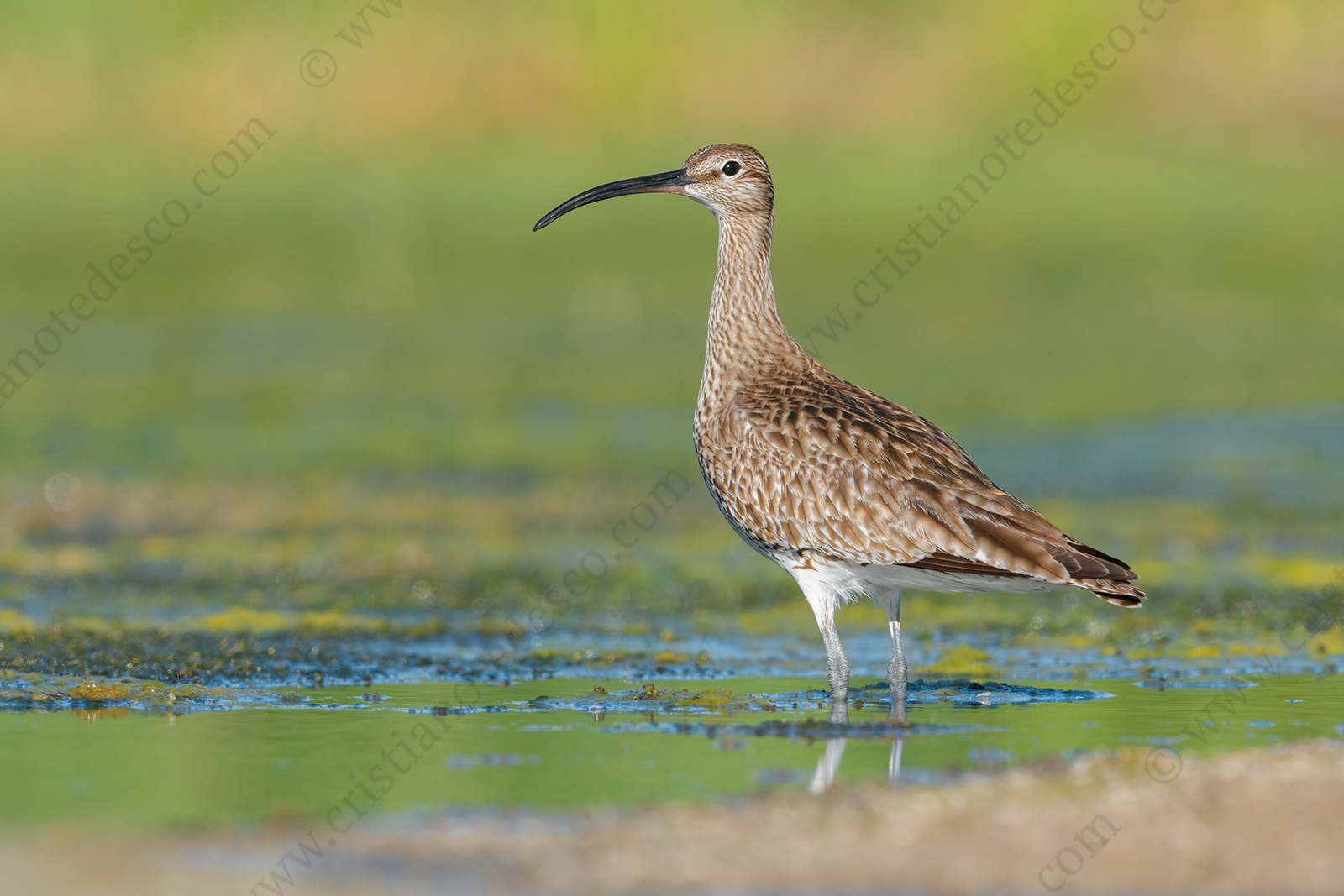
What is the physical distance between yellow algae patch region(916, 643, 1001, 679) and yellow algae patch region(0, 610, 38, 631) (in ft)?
15.8

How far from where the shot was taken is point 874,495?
964cm

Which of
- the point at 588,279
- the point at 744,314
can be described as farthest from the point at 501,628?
the point at 588,279

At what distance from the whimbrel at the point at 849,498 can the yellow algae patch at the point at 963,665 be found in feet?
2.48

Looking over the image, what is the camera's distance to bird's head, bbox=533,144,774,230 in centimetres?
1134

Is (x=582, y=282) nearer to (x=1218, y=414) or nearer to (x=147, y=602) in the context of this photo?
(x=1218, y=414)

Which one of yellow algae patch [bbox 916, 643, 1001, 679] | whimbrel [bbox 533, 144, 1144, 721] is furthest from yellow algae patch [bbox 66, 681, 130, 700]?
yellow algae patch [bbox 916, 643, 1001, 679]

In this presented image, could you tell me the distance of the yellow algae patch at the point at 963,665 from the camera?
10.9m

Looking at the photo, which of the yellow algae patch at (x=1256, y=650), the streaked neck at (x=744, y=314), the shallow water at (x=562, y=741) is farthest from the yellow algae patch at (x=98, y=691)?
the yellow algae patch at (x=1256, y=650)

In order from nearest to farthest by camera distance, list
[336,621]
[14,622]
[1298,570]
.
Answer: [14,622]
[336,621]
[1298,570]

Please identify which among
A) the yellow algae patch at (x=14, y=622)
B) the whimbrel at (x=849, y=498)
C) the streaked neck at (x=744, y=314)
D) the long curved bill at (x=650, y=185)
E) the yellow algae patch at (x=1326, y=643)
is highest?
the long curved bill at (x=650, y=185)

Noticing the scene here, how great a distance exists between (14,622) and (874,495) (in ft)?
17.2

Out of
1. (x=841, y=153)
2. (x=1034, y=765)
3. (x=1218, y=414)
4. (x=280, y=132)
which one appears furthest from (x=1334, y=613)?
(x=280, y=132)

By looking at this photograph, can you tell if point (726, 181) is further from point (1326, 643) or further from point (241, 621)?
point (1326, 643)

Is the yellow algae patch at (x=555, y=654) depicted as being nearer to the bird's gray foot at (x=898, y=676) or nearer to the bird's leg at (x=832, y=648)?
the bird's leg at (x=832, y=648)
